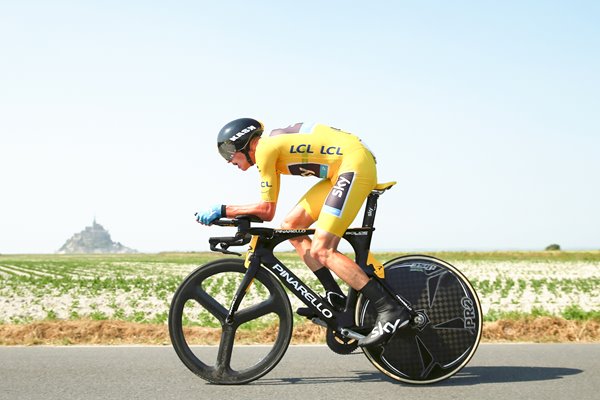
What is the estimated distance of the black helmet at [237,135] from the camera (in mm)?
5062

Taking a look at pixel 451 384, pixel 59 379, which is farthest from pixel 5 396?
pixel 451 384

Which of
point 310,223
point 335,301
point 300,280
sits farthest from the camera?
point 310,223

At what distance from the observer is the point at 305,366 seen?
5590mm

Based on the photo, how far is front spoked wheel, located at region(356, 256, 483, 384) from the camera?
5.13 m

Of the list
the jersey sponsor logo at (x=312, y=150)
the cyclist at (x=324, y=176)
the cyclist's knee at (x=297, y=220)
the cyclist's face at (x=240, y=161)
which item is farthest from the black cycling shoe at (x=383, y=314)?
the cyclist's face at (x=240, y=161)

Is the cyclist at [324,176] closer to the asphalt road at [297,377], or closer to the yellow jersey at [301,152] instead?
the yellow jersey at [301,152]

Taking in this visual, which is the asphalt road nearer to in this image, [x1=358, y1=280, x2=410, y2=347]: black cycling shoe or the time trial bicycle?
the time trial bicycle

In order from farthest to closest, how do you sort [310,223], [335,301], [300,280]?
[310,223]
[335,301]
[300,280]

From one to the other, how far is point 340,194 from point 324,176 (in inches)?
9.7

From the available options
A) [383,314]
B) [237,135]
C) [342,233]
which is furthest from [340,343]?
[237,135]

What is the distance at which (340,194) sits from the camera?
4.96m

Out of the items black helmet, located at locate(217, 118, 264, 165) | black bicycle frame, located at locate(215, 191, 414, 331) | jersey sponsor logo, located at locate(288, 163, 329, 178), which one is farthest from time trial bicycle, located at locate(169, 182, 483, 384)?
black helmet, located at locate(217, 118, 264, 165)

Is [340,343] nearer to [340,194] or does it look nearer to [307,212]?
[307,212]

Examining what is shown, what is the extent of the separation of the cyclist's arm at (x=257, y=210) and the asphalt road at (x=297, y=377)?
4.03 ft
